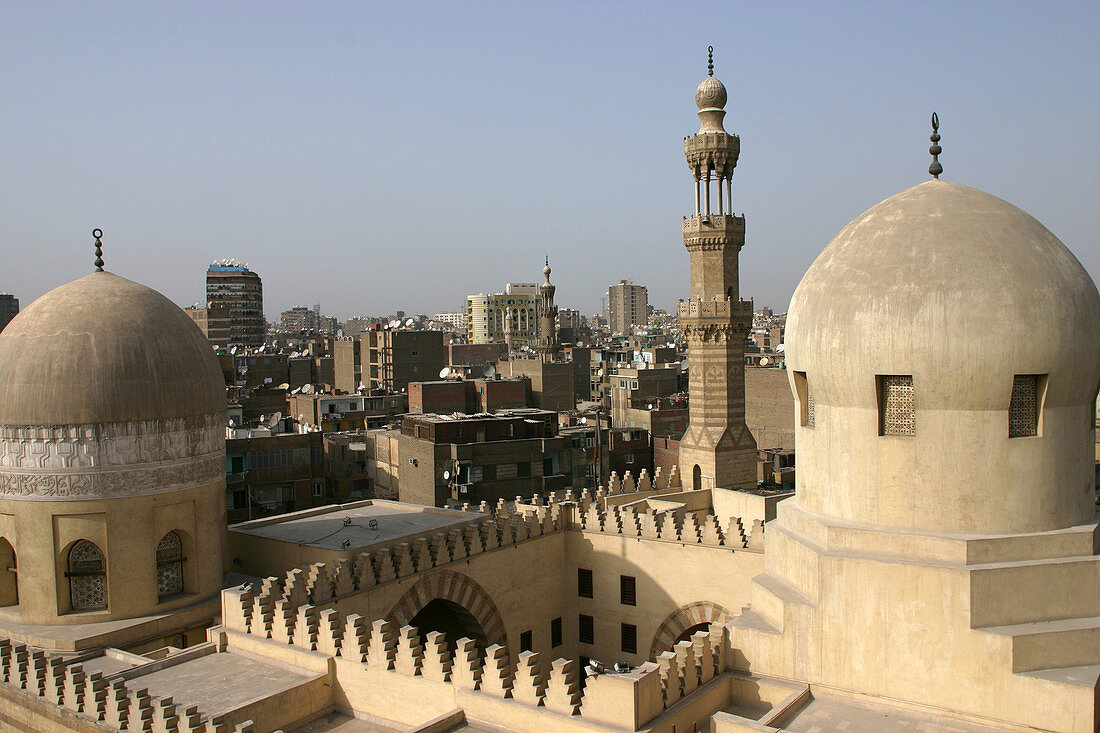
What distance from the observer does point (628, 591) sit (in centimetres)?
1939

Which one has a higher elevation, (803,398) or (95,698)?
(803,398)

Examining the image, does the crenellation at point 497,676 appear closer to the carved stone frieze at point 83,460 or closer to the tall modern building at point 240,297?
the carved stone frieze at point 83,460

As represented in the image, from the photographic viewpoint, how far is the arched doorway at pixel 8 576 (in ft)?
51.1

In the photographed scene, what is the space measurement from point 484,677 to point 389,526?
8.21 metres

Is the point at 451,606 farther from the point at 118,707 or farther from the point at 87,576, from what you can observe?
the point at 118,707

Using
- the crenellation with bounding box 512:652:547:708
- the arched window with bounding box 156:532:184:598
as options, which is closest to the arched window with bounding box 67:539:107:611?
the arched window with bounding box 156:532:184:598

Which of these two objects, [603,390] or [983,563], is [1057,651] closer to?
[983,563]

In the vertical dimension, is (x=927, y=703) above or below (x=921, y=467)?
below

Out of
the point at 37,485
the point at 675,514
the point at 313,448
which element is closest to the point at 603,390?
the point at 313,448

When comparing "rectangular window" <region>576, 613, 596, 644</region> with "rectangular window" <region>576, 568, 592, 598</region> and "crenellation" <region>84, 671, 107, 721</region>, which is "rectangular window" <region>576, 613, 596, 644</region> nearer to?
"rectangular window" <region>576, 568, 592, 598</region>

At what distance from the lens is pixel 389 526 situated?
18.8m

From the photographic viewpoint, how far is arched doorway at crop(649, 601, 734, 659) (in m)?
17.9

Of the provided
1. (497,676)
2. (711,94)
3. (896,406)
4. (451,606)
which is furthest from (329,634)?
(711,94)

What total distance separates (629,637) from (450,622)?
Result: 396 cm
